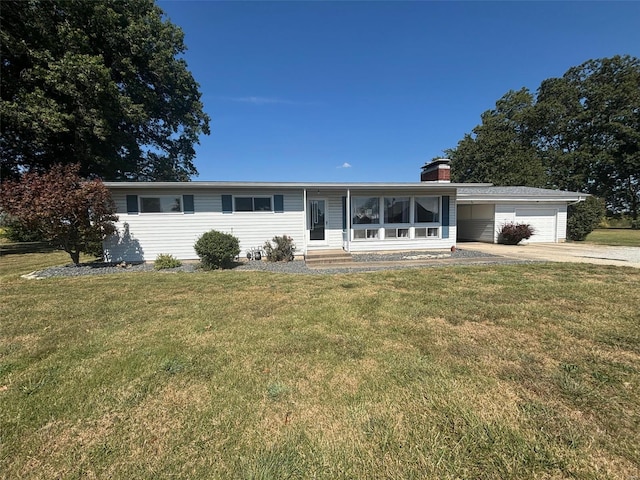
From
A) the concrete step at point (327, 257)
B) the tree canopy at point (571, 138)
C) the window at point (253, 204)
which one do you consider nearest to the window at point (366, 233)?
the concrete step at point (327, 257)

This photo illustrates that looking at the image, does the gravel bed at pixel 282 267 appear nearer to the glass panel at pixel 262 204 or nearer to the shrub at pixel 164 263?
the shrub at pixel 164 263

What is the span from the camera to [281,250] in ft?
34.9

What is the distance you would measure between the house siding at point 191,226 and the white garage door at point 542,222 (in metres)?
12.7

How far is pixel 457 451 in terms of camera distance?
74.4 inches

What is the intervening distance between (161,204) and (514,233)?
53.4 ft

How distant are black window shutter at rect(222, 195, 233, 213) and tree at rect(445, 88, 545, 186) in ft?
89.1

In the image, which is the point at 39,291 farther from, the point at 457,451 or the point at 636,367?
the point at 636,367

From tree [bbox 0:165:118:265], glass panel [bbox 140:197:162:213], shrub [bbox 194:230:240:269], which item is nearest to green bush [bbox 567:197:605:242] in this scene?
shrub [bbox 194:230:240:269]

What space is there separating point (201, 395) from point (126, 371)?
3.42 ft

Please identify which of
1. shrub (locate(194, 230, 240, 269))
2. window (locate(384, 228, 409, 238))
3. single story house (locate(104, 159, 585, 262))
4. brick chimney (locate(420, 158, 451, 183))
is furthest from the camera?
brick chimney (locate(420, 158, 451, 183))

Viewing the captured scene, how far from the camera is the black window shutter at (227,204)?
10711 millimetres

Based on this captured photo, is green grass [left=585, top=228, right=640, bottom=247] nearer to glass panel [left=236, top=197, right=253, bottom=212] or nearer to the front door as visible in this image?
the front door

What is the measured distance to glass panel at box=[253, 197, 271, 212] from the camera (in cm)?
1095

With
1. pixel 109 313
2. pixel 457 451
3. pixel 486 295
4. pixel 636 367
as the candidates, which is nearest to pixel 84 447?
pixel 457 451
